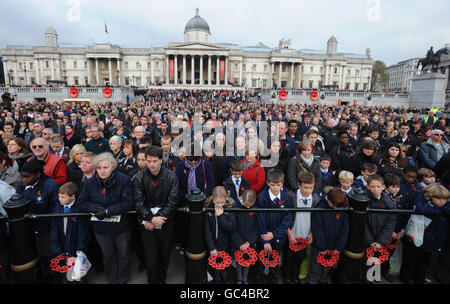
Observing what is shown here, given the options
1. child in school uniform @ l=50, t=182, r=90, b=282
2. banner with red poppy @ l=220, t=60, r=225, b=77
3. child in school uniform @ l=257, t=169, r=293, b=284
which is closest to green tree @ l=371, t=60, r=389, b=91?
banner with red poppy @ l=220, t=60, r=225, b=77

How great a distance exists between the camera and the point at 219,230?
3.57 meters

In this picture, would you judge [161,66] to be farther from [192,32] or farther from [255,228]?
[255,228]

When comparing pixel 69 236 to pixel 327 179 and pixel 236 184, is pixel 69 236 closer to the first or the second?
pixel 236 184

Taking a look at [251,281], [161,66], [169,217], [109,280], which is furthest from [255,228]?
[161,66]

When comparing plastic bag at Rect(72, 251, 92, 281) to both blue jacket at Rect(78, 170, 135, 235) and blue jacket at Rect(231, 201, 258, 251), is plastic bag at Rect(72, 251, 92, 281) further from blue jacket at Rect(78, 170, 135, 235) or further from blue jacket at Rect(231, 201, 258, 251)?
blue jacket at Rect(231, 201, 258, 251)

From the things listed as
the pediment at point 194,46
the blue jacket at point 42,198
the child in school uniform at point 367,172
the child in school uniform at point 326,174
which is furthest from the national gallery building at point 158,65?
the blue jacket at point 42,198

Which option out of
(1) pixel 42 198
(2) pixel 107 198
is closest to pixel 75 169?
(1) pixel 42 198

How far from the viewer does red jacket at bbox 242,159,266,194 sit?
4.86 meters

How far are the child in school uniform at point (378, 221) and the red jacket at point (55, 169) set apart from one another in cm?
516

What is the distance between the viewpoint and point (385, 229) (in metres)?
3.53

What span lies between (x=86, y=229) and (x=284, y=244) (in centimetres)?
299

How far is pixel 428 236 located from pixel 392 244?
49cm

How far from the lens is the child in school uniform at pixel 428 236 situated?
337 cm

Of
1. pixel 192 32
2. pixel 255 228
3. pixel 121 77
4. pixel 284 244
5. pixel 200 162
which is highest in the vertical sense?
pixel 192 32
